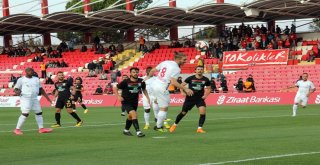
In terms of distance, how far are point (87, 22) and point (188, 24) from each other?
333 inches

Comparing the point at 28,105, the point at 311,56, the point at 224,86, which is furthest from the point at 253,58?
the point at 28,105

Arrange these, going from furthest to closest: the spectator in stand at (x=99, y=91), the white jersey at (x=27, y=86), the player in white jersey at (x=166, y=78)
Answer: the spectator in stand at (x=99, y=91) → the white jersey at (x=27, y=86) → the player in white jersey at (x=166, y=78)

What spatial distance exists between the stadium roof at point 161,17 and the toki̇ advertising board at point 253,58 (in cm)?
320

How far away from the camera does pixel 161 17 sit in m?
58.3

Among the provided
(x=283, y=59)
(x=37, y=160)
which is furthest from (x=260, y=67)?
(x=37, y=160)

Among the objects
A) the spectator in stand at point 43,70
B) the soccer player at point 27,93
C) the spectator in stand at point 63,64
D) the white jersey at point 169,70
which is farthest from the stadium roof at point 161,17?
the white jersey at point 169,70

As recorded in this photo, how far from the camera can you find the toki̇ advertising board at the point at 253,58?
169ft

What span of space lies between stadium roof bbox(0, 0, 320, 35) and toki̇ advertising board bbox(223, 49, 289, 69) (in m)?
3.20

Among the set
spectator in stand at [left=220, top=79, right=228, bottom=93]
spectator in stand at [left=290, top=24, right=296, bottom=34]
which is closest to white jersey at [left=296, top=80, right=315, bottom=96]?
spectator in stand at [left=220, top=79, right=228, bottom=93]

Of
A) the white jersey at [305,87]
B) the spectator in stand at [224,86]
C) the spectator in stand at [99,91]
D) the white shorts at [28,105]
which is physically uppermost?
the white shorts at [28,105]

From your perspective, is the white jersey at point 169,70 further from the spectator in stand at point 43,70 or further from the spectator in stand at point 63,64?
the spectator in stand at point 63,64

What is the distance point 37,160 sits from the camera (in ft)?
44.5

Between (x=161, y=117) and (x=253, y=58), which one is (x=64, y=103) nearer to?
(x=161, y=117)

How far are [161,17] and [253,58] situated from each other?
8.98 metres
